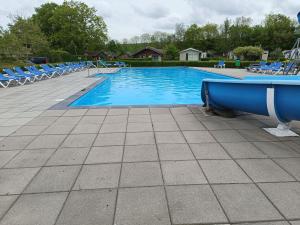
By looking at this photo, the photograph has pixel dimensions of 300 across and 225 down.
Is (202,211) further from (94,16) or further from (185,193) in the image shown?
(94,16)

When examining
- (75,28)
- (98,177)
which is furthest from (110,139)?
(75,28)

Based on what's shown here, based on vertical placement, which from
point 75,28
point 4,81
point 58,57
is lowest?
point 4,81

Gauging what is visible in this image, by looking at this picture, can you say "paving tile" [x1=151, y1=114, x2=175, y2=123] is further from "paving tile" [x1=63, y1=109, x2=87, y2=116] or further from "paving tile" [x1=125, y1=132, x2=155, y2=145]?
"paving tile" [x1=63, y1=109, x2=87, y2=116]

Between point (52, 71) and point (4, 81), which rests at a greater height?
point (52, 71)

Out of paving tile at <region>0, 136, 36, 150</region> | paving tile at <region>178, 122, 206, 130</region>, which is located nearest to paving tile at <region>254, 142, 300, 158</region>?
paving tile at <region>178, 122, 206, 130</region>

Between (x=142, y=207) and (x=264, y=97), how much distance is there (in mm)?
2869

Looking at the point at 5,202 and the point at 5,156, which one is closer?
the point at 5,202

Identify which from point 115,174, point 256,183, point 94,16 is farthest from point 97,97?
point 94,16

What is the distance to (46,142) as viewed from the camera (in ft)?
12.8

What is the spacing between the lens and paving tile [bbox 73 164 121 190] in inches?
102

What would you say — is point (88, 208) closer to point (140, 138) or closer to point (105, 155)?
point (105, 155)

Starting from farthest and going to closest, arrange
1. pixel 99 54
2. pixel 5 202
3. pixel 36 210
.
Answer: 1. pixel 99 54
2. pixel 5 202
3. pixel 36 210

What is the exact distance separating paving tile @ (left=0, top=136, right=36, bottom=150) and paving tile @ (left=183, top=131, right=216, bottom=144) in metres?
2.67

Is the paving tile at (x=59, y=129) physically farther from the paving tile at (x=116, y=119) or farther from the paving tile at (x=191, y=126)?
the paving tile at (x=191, y=126)
